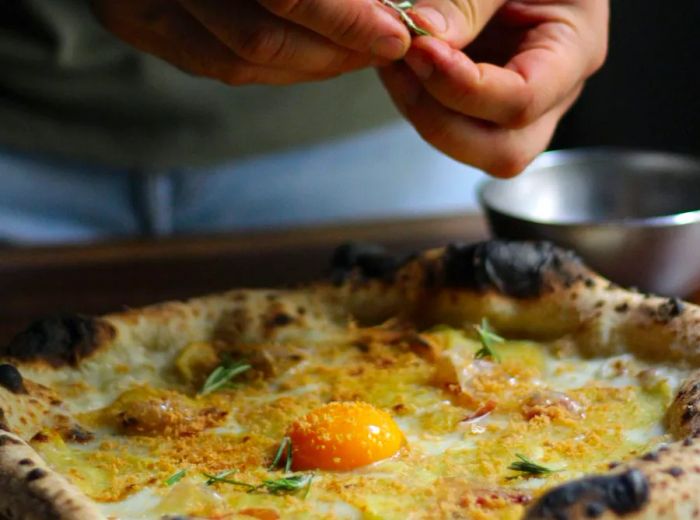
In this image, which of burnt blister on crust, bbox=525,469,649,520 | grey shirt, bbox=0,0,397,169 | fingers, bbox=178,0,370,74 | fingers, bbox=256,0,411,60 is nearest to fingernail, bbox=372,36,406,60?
fingers, bbox=256,0,411,60

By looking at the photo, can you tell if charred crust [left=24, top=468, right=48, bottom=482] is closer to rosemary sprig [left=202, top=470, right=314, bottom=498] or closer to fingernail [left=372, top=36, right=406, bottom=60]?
rosemary sprig [left=202, top=470, right=314, bottom=498]

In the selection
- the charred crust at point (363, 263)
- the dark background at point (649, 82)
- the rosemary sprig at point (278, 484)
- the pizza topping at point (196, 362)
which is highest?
the rosemary sprig at point (278, 484)

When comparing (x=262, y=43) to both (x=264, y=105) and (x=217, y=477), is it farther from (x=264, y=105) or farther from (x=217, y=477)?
(x=264, y=105)

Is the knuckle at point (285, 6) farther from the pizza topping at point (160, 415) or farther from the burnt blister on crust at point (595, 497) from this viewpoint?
the burnt blister on crust at point (595, 497)

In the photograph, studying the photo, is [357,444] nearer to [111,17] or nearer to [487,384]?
[487,384]

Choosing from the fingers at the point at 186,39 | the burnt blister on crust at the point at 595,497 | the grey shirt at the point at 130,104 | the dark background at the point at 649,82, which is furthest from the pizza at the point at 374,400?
the dark background at the point at 649,82

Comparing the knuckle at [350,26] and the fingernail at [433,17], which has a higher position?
Result: the knuckle at [350,26]

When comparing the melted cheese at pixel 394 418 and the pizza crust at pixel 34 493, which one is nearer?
the pizza crust at pixel 34 493
